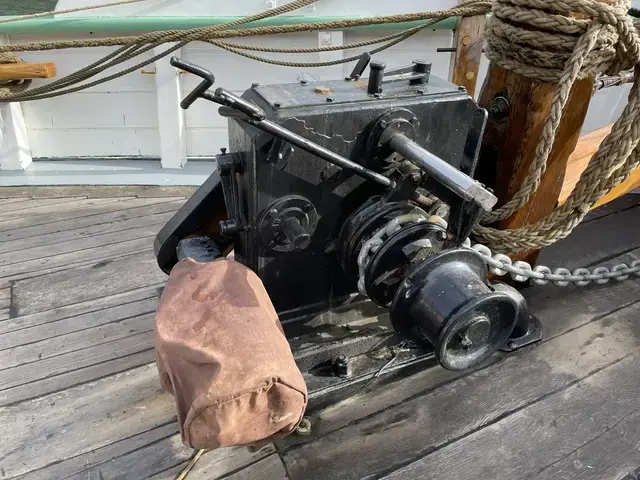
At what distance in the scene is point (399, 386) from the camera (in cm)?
150

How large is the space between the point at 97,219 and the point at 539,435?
2113 mm

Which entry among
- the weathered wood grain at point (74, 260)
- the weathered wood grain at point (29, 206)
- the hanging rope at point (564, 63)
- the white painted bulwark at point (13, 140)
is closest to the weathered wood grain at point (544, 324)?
the hanging rope at point (564, 63)

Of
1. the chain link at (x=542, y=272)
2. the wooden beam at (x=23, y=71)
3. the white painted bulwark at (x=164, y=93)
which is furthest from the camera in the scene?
the white painted bulwark at (x=164, y=93)

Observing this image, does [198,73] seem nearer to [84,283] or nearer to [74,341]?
[74,341]

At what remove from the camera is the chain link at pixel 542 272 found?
150 centimetres

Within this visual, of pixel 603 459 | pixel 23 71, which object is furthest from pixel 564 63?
pixel 23 71

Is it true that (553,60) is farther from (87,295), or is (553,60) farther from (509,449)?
(87,295)

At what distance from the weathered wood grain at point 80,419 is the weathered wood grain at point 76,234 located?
0.96 meters

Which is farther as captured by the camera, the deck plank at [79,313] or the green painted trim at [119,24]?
the green painted trim at [119,24]

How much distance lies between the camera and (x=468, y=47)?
2381 mm

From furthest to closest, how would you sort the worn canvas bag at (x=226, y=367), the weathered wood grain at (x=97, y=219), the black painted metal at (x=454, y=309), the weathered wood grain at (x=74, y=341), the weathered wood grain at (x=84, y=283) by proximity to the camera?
the weathered wood grain at (x=97, y=219), the weathered wood grain at (x=84, y=283), the weathered wood grain at (x=74, y=341), the black painted metal at (x=454, y=309), the worn canvas bag at (x=226, y=367)

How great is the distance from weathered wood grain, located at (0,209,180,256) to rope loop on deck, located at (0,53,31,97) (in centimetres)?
90

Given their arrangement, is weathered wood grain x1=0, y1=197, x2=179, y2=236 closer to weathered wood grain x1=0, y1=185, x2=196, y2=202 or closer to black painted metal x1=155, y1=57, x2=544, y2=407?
weathered wood grain x1=0, y1=185, x2=196, y2=202

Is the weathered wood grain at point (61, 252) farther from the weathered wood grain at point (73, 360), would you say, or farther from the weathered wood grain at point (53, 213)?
the weathered wood grain at point (73, 360)
